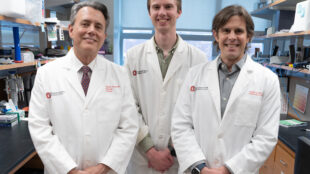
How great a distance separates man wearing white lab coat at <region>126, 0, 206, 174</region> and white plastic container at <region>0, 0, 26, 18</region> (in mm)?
832

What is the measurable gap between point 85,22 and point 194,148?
90cm

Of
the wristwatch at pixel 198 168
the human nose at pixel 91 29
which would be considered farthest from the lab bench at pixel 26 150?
the human nose at pixel 91 29

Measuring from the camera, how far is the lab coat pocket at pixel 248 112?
48.2 inches

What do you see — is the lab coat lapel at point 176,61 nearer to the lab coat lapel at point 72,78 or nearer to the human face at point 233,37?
the human face at point 233,37

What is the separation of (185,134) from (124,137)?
343mm

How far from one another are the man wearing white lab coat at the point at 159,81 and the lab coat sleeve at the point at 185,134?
0.54ft

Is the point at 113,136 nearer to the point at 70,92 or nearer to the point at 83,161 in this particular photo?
the point at 83,161

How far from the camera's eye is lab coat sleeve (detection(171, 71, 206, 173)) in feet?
4.13

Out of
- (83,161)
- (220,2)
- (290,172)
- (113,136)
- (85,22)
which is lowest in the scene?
(290,172)

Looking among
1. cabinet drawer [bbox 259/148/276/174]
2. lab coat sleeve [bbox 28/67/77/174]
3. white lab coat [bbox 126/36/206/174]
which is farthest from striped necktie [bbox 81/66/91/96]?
cabinet drawer [bbox 259/148/276/174]

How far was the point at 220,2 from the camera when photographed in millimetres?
4480

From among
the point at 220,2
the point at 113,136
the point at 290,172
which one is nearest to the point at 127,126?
the point at 113,136

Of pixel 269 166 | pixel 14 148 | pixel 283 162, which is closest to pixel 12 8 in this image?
pixel 14 148

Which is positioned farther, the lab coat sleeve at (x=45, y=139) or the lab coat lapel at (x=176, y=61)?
the lab coat lapel at (x=176, y=61)
